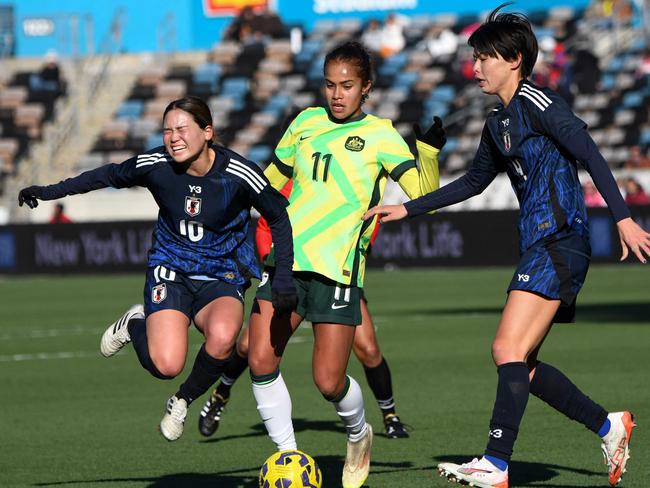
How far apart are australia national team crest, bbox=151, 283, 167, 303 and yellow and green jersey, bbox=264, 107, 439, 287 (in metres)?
0.72

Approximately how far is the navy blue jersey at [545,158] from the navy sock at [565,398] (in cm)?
72

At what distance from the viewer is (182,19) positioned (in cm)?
4231

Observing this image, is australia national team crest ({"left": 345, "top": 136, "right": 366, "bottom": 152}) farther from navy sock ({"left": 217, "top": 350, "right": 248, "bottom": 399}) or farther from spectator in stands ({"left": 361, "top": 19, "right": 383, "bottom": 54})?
spectator in stands ({"left": 361, "top": 19, "right": 383, "bottom": 54})

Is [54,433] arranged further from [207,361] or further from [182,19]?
[182,19]

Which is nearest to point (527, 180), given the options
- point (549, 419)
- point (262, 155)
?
point (549, 419)

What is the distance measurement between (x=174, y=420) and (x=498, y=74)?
2530mm

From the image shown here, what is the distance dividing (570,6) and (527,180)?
108 feet

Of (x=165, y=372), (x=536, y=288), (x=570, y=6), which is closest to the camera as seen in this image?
(x=536, y=288)

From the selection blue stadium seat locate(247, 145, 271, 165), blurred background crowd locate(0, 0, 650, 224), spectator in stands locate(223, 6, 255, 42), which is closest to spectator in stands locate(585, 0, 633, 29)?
blurred background crowd locate(0, 0, 650, 224)

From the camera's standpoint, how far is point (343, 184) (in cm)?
731

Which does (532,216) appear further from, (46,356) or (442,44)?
(442,44)

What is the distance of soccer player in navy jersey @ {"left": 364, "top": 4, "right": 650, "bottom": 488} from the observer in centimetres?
652

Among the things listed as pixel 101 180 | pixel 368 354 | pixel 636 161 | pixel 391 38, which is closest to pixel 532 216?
pixel 101 180

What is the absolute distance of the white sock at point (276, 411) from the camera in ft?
23.3
